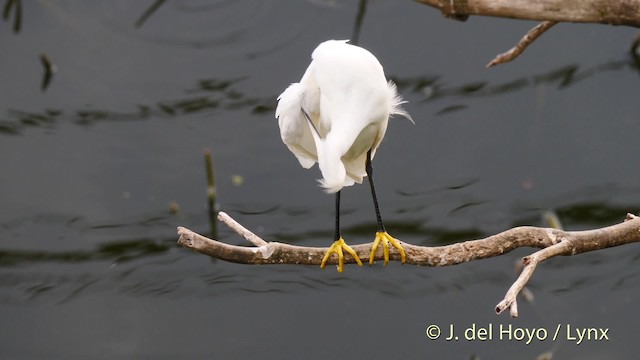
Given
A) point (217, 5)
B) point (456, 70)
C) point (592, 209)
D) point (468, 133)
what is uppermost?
point (217, 5)

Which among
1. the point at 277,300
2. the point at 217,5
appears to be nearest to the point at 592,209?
the point at 277,300

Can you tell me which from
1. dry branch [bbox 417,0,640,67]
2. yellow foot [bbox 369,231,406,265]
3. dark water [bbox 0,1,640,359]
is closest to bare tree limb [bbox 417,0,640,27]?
dry branch [bbox 417,0,640,67]

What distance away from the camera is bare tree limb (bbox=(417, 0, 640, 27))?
2.02 meters

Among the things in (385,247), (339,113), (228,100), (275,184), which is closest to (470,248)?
(385,247)

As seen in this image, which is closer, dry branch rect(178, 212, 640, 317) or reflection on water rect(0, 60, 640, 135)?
dry branch rect(178, 212, 640, 317)

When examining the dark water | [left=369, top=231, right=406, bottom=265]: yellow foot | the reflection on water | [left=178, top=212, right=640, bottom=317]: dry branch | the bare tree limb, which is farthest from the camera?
the reflection on water

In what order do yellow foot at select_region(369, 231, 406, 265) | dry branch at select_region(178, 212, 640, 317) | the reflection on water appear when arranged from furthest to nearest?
the reflection on water, yellow foot at select_region(369, 231, 406, 265), dry branch at select_region(178, 212, 640, 317)

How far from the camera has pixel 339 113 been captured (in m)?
1.95

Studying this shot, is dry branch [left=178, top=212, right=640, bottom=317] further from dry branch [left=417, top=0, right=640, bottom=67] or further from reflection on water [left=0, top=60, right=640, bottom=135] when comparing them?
reflection on water [left=0, top=60, right=640, bottom=135]

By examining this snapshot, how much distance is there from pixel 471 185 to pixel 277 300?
2.75ft

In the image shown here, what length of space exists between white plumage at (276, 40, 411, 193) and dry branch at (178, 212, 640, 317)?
0.17 meters

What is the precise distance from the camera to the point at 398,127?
139 inches

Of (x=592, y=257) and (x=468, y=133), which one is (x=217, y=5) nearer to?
(x=468, y=133)

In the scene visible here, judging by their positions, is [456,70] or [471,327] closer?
[471,327]
